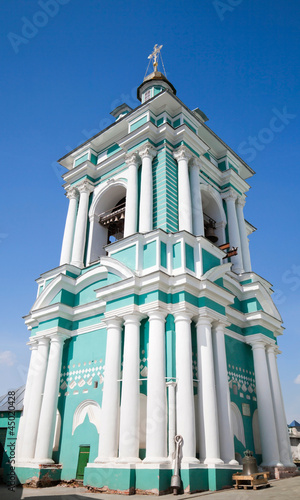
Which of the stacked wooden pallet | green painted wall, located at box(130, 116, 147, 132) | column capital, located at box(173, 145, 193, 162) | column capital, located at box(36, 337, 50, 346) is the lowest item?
the stacked wooden pallet

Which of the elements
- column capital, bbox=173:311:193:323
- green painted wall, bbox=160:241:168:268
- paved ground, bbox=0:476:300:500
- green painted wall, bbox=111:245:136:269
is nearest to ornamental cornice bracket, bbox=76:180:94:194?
green painted wall, bbox=111:245:136:269

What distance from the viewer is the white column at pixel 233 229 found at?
53.0ft

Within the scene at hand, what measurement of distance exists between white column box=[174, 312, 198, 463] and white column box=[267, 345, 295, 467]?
4908mm

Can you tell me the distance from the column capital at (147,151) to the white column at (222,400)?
22.3 feet

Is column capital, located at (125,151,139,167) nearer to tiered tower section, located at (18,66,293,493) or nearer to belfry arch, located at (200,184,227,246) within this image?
tiered tower section, located at (18,66,293,493)

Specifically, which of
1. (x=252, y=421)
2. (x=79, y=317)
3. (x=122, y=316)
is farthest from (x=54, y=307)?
(x=252, y=421)

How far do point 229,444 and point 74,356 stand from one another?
18.3 ft

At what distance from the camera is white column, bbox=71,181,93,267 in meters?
15.7

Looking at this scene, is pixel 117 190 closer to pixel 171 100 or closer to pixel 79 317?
pixel 171 100

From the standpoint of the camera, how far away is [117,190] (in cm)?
1686

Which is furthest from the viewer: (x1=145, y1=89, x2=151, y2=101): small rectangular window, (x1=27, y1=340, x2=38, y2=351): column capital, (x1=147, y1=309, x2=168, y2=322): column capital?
(x1=145, y1=89, x2=151, y2=101): small rectangular window

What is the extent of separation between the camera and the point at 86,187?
17.1 meters

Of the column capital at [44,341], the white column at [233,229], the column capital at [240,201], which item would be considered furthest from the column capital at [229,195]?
the column capital at [44,341]

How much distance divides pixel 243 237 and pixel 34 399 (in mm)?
10422
